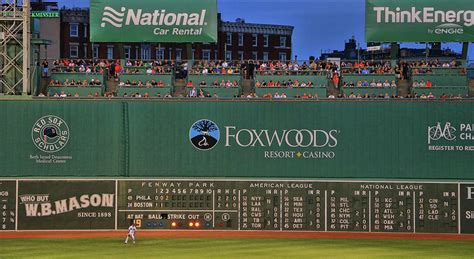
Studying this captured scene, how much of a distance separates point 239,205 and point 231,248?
11.8 feet

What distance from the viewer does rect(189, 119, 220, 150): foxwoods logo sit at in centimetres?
3916

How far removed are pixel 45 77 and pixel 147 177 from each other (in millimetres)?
8342

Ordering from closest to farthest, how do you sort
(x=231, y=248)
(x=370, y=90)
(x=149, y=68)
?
1. (x=231, y=248)
2. (x=370, y=90)
3. (x=149, y=68)

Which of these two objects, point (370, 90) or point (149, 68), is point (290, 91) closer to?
point (370, 90)

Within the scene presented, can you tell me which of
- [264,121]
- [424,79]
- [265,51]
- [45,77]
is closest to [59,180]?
[45,77]

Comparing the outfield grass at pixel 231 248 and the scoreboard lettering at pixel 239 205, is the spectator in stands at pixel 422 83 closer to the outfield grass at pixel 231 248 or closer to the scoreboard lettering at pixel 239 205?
the scoreboard lettering at pixel 239 205

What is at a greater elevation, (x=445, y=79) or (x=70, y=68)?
(x=70, y=68)

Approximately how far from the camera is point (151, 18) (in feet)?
144

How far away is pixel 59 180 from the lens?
38906mm

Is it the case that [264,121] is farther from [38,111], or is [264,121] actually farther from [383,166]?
[38,111]

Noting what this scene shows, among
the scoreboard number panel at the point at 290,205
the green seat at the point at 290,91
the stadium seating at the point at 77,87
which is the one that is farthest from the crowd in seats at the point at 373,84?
the stadium seating at the point at 77,87

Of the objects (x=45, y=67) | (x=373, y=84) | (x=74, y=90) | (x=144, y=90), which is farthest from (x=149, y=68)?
(x=373, y=84)

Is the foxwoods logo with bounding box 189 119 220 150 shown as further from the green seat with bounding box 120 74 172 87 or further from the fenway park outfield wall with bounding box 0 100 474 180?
the green seat with bounding box 120 74 172 87

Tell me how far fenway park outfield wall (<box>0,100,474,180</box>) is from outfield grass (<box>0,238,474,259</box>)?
3.24 meters
